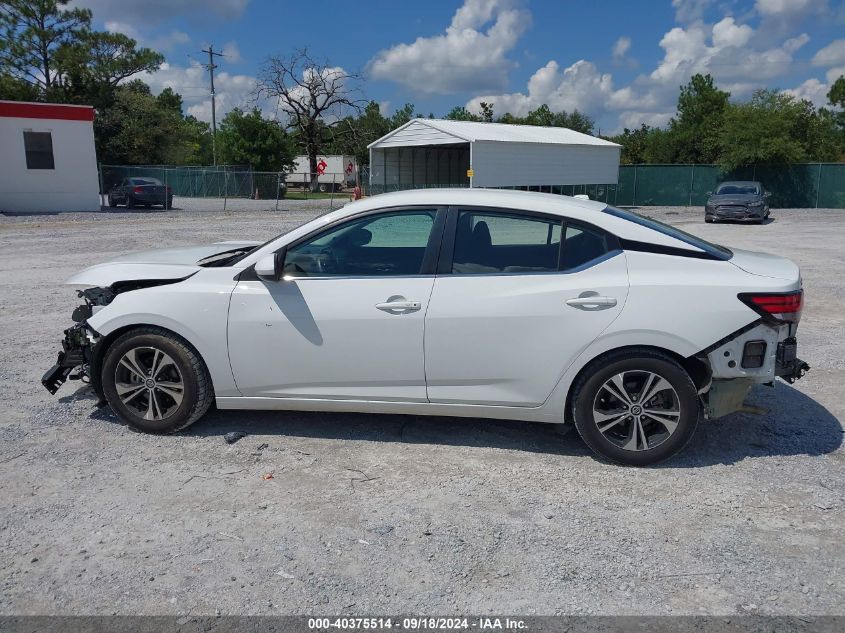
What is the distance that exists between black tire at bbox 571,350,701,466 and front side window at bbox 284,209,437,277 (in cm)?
131

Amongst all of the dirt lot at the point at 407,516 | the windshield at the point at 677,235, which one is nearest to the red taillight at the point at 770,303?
the windshield at the point at 677,235

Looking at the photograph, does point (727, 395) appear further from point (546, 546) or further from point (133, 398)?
point (133, 398)

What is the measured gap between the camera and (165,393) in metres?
4.77

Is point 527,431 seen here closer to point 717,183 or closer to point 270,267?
point 270,267

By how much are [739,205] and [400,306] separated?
26.0 metres

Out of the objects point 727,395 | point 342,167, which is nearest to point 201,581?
point 727,395

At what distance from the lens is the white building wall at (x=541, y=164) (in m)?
34.0

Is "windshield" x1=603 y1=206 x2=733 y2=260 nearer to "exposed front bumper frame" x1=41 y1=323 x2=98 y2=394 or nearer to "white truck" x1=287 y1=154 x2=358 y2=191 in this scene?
"exposed front bumper frame" x1=41 y1=323 x2=98 y2=394

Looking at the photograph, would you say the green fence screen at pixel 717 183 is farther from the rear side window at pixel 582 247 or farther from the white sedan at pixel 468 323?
the rear side window at pixel 582 247

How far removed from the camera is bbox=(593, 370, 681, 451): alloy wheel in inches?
166

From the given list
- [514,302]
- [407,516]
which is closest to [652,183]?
[514,302]

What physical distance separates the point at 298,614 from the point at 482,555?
0.93m

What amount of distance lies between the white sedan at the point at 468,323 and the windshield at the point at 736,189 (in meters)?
25.5

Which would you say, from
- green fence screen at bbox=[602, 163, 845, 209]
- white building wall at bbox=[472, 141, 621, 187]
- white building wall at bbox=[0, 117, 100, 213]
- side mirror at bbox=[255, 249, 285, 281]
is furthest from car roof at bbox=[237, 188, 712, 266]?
green fence screen at bbox=[602, 163, 845, 209]
